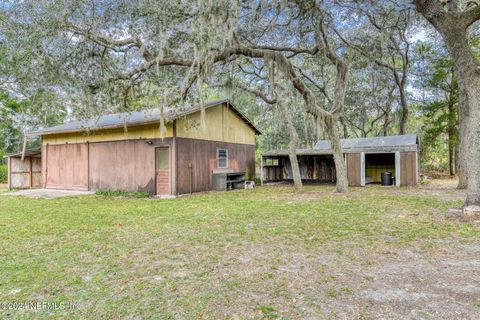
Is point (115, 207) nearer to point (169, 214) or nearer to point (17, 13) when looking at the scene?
point (169, 214)

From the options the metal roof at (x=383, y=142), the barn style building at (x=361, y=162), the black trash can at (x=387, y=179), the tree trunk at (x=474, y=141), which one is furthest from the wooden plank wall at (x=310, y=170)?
the tree trunk at (x=474, y=141)

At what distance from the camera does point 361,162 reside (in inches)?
551

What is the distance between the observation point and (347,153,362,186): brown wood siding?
1404 cm

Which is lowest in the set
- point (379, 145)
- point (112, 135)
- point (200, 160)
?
point (200, 160)

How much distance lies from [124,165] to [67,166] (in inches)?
139

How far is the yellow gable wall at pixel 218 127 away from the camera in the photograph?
11461 millimetres

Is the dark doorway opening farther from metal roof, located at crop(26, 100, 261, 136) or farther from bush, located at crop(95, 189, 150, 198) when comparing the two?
bush, located at crop(95, 189, 150, 198)

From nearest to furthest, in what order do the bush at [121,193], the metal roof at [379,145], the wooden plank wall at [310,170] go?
the bush at [121,193]
the metal roof at [379,145]
the wooden plank wall at [310,170]

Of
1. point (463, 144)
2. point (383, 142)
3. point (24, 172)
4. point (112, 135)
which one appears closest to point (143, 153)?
point (112, 135)

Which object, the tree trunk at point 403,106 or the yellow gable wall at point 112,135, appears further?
the tree trunk at point 403,106

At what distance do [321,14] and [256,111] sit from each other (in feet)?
41.7

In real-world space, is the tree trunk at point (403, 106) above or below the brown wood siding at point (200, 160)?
above

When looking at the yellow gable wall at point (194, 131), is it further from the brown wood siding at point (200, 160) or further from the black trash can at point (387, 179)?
the black trash can at point (387, 179)

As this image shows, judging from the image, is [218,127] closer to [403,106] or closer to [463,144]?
[463,144]
